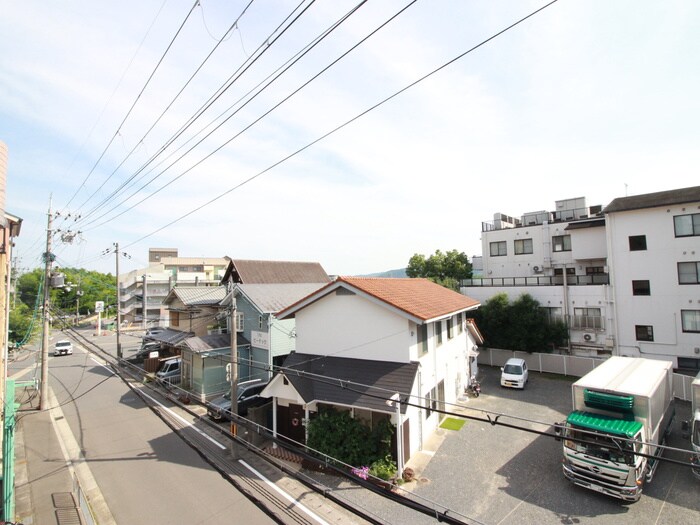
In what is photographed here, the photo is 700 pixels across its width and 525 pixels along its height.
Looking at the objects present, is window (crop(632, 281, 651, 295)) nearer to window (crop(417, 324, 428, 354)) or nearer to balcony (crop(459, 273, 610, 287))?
balcony (crop(459, 273, 610, 287))

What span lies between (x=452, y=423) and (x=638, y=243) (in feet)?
53.8

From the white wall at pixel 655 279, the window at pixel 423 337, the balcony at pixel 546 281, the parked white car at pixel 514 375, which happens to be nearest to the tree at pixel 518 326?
the balcony at pixel 546 281

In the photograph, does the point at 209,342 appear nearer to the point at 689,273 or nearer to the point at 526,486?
the point at 526,486

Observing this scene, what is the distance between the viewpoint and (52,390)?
25.1 metres

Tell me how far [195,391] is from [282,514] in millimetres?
14782

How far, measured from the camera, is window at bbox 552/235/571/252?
28.6 metres

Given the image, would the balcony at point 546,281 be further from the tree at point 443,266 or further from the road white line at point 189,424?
the road white line at point 189,424

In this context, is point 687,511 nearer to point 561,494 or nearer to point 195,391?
point 561,494

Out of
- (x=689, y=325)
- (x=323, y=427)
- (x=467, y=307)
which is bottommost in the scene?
(x=323, y=427)

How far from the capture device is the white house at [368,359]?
13438 millimetres

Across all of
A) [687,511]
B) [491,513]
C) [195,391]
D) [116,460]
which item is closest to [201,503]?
[116,460]

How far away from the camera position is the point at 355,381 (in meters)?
13.8

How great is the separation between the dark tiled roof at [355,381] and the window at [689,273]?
1825cm

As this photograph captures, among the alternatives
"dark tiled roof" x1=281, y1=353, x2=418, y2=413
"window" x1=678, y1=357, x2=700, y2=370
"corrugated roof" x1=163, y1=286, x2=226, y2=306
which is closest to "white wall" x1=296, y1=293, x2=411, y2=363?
"dark tiled roof" x1=281, y1=353, x2=418, y2=413
